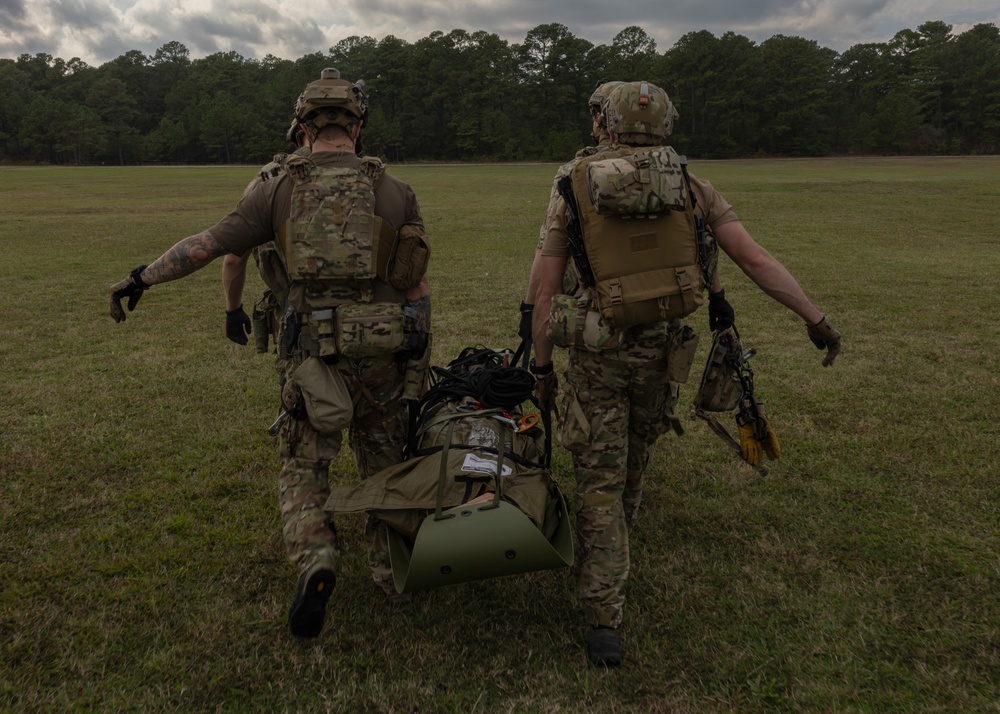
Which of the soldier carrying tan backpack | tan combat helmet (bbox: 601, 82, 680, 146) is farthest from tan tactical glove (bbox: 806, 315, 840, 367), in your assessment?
tan combat helmet (bbox: 601, 82, 680, 146)

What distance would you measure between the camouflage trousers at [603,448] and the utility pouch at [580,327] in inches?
4.2

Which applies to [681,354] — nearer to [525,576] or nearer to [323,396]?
[525,576]

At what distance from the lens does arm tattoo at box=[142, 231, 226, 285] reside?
→ 3229 mm

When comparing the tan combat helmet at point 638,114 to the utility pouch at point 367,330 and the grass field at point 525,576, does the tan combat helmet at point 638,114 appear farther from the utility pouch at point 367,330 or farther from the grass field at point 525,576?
the grass field at point 525,576

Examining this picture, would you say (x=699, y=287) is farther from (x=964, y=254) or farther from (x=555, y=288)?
(x=964, y=254)

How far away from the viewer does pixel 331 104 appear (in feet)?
11.0

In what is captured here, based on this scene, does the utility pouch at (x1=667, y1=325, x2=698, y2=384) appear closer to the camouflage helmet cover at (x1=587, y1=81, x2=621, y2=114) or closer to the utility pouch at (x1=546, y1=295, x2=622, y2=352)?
the utility pouch at (x1=546, y1=295, x2=622, y2=352)

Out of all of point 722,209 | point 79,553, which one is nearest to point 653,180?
point 722,209

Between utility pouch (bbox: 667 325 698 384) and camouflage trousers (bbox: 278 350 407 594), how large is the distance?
1419mm

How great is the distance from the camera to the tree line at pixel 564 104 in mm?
75125

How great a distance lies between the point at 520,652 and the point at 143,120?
113371 millimetres

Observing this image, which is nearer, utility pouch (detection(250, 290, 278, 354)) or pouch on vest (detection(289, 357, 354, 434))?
pouch on vest (detection(289, 357, 354, 434))

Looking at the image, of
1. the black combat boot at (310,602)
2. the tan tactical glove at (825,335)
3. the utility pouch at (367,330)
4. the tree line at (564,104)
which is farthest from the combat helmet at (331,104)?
the tree line at (564,104)

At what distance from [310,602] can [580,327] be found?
5.60 ft
